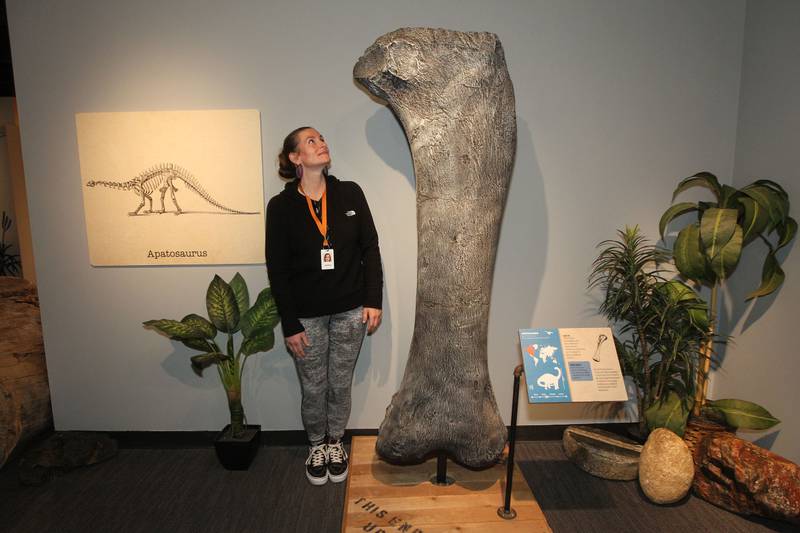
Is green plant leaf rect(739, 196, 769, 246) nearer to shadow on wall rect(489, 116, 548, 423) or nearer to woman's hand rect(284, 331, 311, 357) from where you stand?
shadow on wall rect(489, 116, 548, 423)

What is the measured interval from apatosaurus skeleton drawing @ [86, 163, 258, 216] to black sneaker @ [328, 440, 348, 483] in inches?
53.3

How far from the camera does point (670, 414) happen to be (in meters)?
2.10

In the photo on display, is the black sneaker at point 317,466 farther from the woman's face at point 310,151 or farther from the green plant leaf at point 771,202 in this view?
the green plant leaf at point 771,202

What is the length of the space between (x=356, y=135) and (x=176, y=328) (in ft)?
4.41

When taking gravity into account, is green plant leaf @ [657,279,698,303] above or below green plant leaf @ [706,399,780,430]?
above

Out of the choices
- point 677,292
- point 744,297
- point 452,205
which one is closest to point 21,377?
point 452,205

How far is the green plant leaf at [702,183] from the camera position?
2.13 meters

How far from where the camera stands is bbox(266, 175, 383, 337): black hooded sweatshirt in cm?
194

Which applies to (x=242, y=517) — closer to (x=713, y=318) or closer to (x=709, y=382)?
(x=713, y=318)

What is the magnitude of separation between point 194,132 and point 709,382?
130 inches

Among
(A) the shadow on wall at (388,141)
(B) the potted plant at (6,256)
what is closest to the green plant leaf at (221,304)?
(A) the shadow on wall at (388,141)

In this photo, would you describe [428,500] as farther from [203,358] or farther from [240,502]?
[203,358]

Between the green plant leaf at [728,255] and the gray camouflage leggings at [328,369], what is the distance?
1.75m

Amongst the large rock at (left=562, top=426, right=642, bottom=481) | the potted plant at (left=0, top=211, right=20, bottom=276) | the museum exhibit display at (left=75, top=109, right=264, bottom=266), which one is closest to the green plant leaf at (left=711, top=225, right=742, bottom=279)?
the large rock at (left=562, top=426, right=642, bottom=481)
